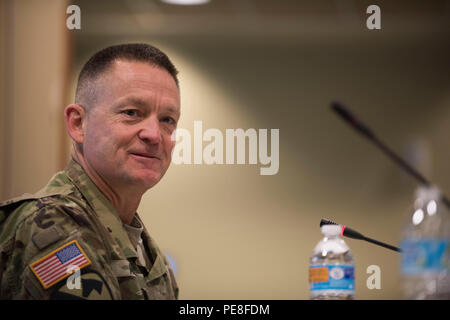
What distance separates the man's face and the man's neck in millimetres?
13

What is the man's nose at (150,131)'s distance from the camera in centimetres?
151

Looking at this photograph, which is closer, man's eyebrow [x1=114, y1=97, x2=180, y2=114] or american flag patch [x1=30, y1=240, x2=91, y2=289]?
american flag patch [x1=30, y1=240, x2=91, y2=289]

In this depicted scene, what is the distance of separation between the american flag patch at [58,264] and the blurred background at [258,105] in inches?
18.7

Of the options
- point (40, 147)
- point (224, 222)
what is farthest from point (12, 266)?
point (40, 147)

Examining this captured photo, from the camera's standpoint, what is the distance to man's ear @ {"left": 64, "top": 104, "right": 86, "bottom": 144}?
61.8 inches

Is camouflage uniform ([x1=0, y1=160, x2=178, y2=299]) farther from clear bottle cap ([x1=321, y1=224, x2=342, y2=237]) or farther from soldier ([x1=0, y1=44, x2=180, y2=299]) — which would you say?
clear bottle cap ([x1=321, y1=224, x2=342, y2=237])

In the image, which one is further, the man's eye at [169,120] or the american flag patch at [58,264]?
the man's eye at [169,120]

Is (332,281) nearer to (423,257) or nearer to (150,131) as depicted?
(423,257)

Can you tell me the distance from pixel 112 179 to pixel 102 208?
8 centimetres

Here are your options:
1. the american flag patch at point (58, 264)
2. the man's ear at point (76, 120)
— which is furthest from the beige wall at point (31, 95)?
the american flag patch at point (58, 264)

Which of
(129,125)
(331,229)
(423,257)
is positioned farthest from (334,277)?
(129,125)

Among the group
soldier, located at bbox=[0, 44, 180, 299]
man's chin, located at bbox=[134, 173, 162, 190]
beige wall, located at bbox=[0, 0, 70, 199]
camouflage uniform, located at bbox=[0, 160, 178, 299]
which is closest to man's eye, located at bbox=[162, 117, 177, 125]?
soldier, located at bbox=[0, 44, 180, 299]

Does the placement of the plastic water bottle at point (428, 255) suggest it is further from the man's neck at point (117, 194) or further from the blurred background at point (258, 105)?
the man's neck at point (117, 194)

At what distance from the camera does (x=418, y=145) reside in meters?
2.36
